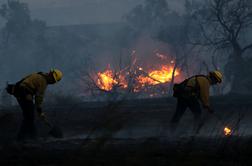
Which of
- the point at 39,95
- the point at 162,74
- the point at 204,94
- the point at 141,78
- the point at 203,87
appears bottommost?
the point at 141,78

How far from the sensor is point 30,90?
9.40 meters

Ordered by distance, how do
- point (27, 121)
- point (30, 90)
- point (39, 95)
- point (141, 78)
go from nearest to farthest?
point (39, 95) → point (30, 90) → point (27, 121) → point (141, 78)

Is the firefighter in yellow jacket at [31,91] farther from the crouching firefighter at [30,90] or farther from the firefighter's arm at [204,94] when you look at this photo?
the firefighter's arm at [204,94]

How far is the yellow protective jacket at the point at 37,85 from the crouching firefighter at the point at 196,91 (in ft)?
9.79

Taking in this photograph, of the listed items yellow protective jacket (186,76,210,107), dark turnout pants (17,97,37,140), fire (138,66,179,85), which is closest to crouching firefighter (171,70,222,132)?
yellow protective jacket (186,76,210,107)

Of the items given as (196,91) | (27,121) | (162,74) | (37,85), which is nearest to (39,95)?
(37,85)

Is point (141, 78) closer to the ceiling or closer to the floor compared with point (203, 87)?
closer to the floor

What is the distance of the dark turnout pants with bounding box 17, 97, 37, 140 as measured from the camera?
9.54 m

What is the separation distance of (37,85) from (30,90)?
8.9 inches

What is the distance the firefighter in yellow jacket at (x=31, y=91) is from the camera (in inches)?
364

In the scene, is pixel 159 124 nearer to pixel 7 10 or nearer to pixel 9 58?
pixel 9 58

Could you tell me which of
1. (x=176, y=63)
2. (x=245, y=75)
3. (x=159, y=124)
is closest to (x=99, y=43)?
(x=176, y=63)

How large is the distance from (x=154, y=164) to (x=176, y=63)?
38.2m

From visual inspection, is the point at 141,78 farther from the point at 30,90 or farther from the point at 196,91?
the point at 30,90
